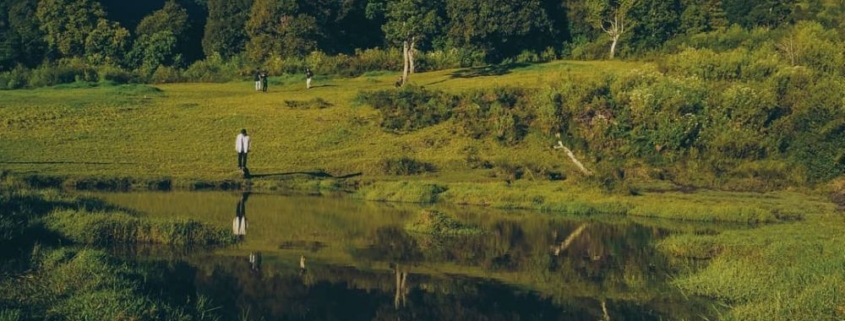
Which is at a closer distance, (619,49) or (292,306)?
(292,306)

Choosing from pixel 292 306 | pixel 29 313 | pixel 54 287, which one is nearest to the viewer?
pixel 29 313

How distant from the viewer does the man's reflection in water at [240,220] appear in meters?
24.6

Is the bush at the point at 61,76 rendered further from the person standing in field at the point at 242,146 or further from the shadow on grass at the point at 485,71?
the person standing in field at the point at 242,146

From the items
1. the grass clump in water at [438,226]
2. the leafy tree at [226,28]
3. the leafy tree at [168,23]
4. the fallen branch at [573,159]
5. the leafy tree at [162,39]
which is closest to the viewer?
the grass clump in water at [438,226]

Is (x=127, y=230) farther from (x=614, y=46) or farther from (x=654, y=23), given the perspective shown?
(x=654, y=23)

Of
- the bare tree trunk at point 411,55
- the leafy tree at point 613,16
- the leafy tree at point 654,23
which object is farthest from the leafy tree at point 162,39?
the leafy tree at point 654,23

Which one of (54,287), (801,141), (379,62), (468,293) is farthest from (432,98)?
(54,287)

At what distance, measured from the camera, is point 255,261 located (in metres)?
20.5

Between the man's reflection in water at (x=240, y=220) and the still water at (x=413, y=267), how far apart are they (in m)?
0.03

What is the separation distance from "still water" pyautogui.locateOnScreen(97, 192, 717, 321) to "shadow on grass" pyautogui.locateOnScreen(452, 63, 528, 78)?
124ft

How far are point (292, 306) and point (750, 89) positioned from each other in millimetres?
32347

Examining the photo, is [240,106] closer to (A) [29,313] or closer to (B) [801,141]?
(B) [801,141]

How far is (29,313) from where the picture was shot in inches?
525

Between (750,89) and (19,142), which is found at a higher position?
(750,89)
